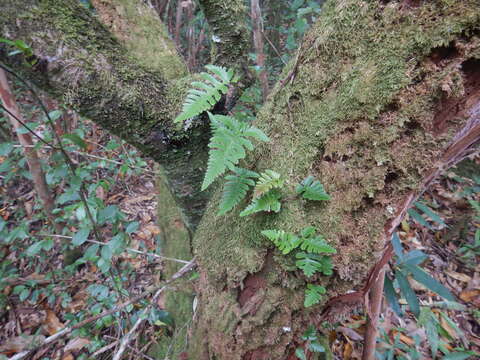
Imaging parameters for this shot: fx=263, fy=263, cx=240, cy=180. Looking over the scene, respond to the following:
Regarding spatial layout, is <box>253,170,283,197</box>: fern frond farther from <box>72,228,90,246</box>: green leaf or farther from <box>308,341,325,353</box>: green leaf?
<box>72,228,90,246</box>: green leaf

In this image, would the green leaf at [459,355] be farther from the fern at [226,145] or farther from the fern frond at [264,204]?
the fern at [226,145]

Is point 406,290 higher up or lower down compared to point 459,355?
higher up

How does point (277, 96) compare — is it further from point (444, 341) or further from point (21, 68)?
point (444, 341)

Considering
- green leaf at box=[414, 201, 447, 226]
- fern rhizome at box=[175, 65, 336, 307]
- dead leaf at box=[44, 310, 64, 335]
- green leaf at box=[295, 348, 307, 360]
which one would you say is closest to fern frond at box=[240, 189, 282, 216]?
fern rhizome at box=[175, 65, 336, 307]

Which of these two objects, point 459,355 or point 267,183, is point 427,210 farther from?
point 267,183

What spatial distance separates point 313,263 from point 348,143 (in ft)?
1.68

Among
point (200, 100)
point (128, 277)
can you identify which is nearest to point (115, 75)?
point (200, 100)

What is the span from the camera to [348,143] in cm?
110

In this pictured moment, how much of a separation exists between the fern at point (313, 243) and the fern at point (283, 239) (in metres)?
0.03

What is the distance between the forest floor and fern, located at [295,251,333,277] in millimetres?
1310

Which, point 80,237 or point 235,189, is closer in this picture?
point 235,189

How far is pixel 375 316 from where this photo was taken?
5.11ft

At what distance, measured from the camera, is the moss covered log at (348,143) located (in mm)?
956

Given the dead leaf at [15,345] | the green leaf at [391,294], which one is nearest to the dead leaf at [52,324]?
the dead leaf at [15,345]
